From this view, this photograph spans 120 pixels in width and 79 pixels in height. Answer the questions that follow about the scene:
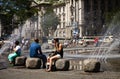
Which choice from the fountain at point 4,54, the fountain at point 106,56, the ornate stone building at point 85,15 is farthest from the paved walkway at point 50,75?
the ornate stone building at point 85,15

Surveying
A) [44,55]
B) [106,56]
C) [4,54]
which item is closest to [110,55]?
[106,56]

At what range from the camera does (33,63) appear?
16812 millimetres

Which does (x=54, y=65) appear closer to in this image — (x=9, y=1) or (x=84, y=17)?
(x=9, y=1)

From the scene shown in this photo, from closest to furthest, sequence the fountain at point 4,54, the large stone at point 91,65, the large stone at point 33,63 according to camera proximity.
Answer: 1. the large stone at point 91,65
2. the large stone at point 33,63
3. the fountain at point 4,54

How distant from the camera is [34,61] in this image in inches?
659

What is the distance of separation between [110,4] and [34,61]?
371ft

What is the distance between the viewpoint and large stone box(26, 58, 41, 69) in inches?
657

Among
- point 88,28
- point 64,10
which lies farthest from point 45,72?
point 64,10

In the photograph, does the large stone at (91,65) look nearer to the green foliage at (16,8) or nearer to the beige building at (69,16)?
the green foliage at (16,8)

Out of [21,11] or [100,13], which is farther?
[100,13]

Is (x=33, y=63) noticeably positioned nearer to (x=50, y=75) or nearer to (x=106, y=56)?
(x=50, y=75)

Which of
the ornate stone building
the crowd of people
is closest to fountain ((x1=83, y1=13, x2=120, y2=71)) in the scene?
the crowd of people

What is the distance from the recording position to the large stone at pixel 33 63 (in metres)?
16.7

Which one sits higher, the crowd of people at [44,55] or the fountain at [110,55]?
the crowd of people at [44,55]
